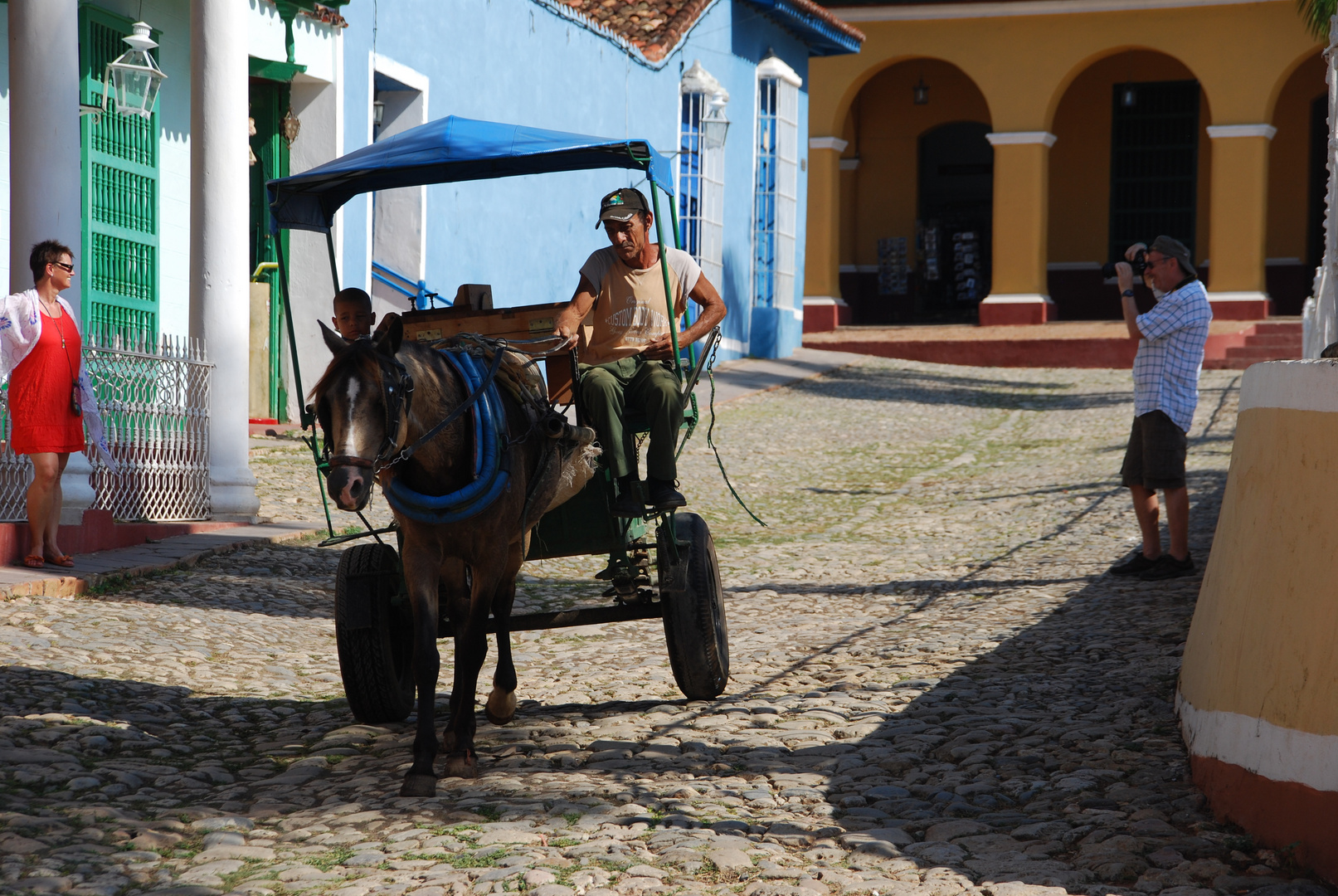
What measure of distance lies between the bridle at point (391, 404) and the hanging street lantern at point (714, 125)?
585 inches

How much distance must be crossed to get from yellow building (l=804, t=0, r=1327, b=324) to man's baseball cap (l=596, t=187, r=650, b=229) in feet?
59.6

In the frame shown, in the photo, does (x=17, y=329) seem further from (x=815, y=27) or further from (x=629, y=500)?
(x=815, y=27)

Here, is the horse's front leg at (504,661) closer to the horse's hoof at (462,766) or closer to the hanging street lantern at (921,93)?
the horse's hoof at (462,766)

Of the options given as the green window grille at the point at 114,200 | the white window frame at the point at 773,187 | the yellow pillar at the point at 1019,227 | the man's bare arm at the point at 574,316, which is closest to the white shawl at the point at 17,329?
the green window grille at the point at 114,200

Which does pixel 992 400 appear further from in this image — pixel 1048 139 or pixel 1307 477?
pixel 1307 477

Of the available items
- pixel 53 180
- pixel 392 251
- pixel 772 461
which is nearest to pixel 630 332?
pixel 53 180

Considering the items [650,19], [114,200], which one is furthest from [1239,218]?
[114,200]

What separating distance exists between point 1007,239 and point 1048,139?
166 centimetres

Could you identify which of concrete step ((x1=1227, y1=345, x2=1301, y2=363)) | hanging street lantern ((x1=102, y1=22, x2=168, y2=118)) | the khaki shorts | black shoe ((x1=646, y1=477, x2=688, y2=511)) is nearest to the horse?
black shoe ((x1=646, y1=477, x2=688, y2=511))

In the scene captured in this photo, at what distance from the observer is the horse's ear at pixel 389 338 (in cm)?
412

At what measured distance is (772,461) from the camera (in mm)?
12859

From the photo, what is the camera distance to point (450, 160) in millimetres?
5418

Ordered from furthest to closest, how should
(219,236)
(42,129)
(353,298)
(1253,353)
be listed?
(1253,353)
(219,236)
(42,129)
(353,298)

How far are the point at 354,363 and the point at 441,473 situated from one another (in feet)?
1.72
